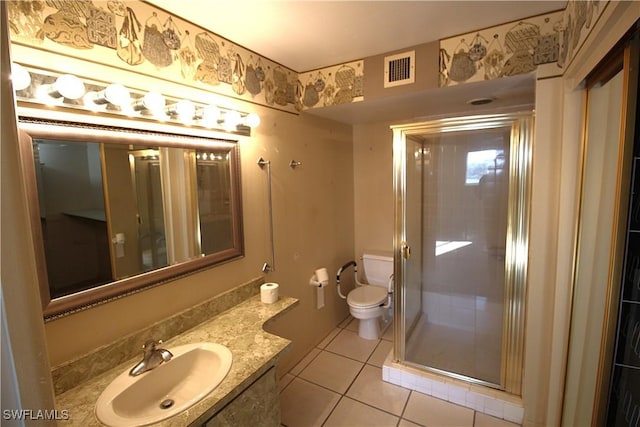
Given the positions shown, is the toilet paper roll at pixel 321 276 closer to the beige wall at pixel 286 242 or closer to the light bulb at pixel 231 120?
the beige wall at pixel 286 242

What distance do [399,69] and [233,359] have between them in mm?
2042

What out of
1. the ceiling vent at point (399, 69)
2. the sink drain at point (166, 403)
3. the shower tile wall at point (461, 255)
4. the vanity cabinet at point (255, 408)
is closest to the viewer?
the vanity cabinet at point (255, 408)

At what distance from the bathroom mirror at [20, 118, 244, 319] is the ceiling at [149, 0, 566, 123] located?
658 mm

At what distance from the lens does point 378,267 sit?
126 inches

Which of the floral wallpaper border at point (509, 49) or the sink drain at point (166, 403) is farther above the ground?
the floral wallpaper border at point (509, 49)

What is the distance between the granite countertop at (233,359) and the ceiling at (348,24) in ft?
5.48

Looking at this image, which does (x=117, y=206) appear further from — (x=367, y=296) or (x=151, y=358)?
(x=367, y=296)

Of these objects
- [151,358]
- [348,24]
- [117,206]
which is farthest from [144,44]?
[151,358]

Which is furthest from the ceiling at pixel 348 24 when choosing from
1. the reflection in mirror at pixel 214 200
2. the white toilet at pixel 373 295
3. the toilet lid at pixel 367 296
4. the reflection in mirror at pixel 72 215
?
→ the toilet lid at pixel 367 296

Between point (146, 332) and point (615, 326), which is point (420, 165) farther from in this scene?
point (146, 332)

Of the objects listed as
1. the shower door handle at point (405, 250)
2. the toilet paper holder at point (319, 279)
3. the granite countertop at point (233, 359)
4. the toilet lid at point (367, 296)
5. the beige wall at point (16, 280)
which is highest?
the beige wall at point (16, 280)

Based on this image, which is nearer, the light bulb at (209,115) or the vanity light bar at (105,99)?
the vanity light bar at (105,99)

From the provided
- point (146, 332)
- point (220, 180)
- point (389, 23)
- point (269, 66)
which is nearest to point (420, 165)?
point (389, 23)

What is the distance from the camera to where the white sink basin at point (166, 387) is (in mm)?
1067
